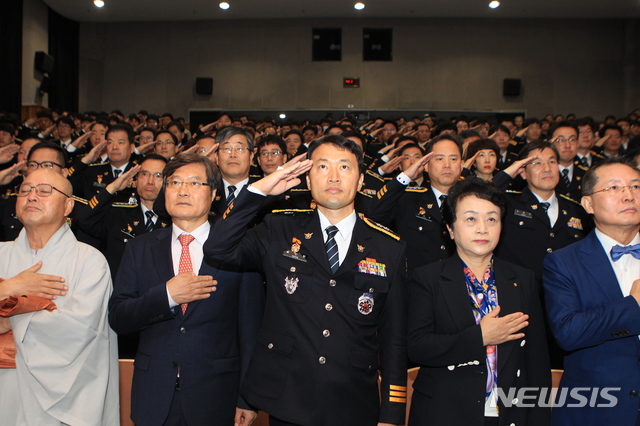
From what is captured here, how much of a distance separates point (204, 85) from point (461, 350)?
14092mm

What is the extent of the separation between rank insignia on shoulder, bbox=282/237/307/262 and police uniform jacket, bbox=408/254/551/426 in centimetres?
48

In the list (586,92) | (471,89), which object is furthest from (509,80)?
(586,92)

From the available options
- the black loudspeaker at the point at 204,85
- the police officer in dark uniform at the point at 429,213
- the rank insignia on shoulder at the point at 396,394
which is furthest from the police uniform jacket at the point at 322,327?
the black loudspeaker at the point at 204,85

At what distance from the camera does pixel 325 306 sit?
1.96 meters

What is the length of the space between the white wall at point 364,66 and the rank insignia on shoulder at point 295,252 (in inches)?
524

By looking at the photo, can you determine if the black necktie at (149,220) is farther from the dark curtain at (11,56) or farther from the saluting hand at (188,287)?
the dark curtain at (11,56)

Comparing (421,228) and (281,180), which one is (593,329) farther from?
(421,228)

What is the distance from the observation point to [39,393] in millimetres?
2102

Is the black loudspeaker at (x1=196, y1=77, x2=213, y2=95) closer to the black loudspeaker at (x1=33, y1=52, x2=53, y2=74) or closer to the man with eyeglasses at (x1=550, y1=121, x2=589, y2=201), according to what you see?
the black loudspeaker at (x1=33, y1=52, x2=53, y2=74)

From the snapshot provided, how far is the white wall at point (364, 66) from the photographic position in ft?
48.4

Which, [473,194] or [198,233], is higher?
[473,194]

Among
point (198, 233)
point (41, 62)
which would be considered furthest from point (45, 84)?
point (198, 233)

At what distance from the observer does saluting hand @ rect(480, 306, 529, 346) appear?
6.51 feet

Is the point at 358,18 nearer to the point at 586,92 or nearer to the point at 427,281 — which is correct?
the point at 586,92
